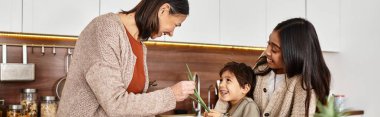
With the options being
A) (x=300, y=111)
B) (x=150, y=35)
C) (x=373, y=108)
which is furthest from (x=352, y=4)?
(x=150, y=35)

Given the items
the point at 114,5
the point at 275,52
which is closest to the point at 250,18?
the point at 114,5

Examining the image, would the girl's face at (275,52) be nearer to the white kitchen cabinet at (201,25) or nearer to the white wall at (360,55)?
the white kitchen cabinet at (201,25)

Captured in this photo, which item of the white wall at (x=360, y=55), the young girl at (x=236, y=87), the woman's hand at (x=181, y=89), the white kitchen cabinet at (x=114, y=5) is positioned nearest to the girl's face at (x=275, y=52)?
the young girl at (x=236, y=87)

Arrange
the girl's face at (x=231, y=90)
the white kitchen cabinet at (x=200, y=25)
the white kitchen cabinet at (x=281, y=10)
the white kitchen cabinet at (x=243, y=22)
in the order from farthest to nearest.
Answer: the white kitchen cabinet at (x=281, y=10), the white kitchen cabinet at (x=243, y=22), the white kitchen cabinet at (x=200, y=25), the girl's face at (x=231, y=90)

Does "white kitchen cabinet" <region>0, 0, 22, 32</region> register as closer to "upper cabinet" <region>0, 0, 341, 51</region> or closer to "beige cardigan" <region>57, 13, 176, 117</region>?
"upper cabinet" <region>0, 0, 341, 51</region>

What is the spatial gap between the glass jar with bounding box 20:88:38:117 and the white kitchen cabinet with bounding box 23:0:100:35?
0.33 meters

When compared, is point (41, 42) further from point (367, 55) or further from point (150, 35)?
point (367, 55)

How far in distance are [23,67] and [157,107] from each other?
4.49ft

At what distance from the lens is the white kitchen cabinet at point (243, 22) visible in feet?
9.78

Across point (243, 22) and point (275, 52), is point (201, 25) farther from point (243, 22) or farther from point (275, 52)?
point (275, 52)

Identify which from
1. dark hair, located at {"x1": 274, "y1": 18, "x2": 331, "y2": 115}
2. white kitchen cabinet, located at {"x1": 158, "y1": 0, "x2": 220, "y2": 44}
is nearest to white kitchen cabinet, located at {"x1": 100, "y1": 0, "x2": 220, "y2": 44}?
white kitchen cabinet, located at {"x1": 158, "y1": 0, "x2": 220, "y2": 44}

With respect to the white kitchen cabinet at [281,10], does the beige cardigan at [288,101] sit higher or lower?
lower

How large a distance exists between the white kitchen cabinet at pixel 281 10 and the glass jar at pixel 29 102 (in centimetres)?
166

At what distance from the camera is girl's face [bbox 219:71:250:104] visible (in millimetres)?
2051
